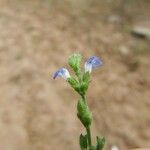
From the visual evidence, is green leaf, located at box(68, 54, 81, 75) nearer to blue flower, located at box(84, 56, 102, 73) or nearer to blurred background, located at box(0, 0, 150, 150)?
blue flower, located at box(84, 56, 102, 73)

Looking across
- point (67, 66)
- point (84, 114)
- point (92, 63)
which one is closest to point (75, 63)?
point (92, 63)

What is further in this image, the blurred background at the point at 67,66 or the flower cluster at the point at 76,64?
the blurred background at the point at 67,66

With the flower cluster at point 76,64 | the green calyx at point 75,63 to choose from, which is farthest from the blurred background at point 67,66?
the green calyx at point 75,63

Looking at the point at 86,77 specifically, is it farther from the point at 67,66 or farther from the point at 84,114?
the point at 67,66

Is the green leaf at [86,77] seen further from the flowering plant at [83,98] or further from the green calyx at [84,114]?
the green calyx at [84,114]

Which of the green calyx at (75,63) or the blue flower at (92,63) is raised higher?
the blue flower at (92,63)

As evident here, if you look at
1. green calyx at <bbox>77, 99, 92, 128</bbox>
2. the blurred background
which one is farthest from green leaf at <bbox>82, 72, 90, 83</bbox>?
the blurred background

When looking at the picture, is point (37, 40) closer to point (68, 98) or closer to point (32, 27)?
point (32, 27)

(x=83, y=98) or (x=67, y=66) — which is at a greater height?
(x=67, y=66)
